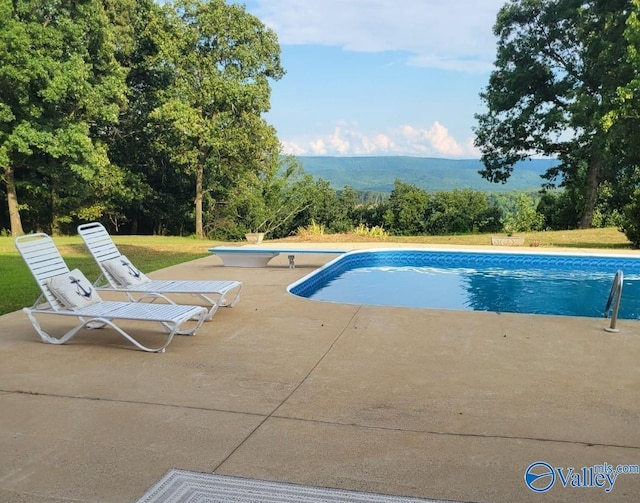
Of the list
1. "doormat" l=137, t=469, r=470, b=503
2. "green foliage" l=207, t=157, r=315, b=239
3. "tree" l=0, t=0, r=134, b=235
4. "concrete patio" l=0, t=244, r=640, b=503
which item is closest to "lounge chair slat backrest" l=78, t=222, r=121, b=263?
"concrete patio" l=0, t=244, r=640, b=503

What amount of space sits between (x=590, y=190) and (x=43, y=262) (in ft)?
69.3

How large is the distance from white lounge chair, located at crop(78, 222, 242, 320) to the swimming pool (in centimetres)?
193

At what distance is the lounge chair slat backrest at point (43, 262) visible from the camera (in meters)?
4.84

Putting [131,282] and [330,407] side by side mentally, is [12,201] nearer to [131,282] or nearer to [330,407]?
[131,282]

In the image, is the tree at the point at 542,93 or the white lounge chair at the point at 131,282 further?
the tree at the point at 542,93

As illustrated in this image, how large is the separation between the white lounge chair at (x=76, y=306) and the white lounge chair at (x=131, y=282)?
524mm

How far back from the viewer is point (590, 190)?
70.3 ft

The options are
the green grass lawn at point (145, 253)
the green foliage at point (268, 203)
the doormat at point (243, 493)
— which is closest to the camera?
the doormat at point (243, 493)

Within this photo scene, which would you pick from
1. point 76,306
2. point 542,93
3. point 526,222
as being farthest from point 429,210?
point 76,306

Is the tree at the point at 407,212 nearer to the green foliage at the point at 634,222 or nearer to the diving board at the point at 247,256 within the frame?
the green foliage at the point at 634,222

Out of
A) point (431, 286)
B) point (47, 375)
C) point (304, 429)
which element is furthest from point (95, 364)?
point (431, 286)

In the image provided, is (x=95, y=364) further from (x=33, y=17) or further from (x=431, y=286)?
(x=33, y=17)

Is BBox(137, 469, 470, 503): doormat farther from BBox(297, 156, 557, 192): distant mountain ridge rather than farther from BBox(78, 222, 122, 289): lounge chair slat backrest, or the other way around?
BBox(297, 156, 557, 192): distant mountain ridge

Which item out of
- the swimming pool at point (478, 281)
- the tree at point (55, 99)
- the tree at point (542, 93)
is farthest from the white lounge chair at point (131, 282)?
the tree at point (542, 93)
